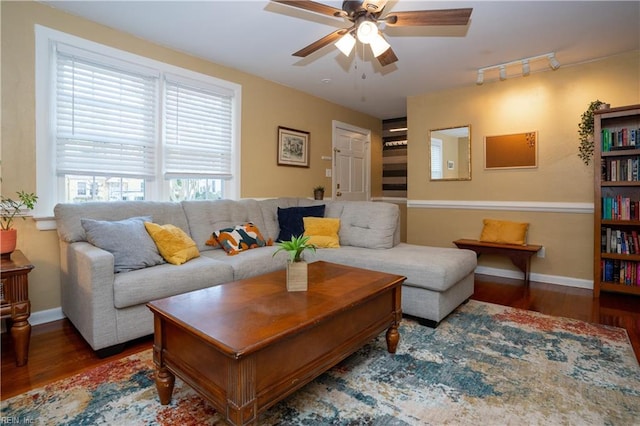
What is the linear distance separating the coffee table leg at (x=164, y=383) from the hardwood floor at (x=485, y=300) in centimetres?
72

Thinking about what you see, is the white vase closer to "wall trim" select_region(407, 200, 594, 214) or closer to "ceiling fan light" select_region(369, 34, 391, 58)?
"ceiling fan light" select_region(369, 34, 391, 58)

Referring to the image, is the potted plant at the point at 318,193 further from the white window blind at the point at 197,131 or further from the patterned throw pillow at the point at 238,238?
the patterned throw pillow at the point at 238,238

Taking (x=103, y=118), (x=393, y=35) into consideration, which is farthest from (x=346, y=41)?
(x=103, y=118)

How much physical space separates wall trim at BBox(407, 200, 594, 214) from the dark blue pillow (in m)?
1.79

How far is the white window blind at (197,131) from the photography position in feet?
10.9

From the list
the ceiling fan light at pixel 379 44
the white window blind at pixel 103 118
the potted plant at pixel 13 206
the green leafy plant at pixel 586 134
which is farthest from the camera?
the green leafy plant at pixel 586 134

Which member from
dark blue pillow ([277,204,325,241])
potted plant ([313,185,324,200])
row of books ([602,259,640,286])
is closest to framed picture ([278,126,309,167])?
potted plant ([313,185,324,200])

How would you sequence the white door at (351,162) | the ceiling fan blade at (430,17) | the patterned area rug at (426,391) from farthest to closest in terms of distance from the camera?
the white door at (351,162)
the ceiling fan blade at (430,17)
the patterned area rug at (426,391)

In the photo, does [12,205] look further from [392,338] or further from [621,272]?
[621,272]

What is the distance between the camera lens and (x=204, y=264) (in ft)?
8.13

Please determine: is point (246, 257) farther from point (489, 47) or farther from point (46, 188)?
point (489, 47)

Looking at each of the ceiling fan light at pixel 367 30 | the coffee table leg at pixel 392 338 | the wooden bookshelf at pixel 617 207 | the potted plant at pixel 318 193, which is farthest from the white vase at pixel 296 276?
the wooden bookshelf at pixel 617 207

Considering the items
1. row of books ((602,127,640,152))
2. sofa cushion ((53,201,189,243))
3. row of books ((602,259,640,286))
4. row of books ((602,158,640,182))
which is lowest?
row of books ((602,259,640,286))

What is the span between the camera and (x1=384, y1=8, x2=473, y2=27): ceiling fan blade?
1.93m
